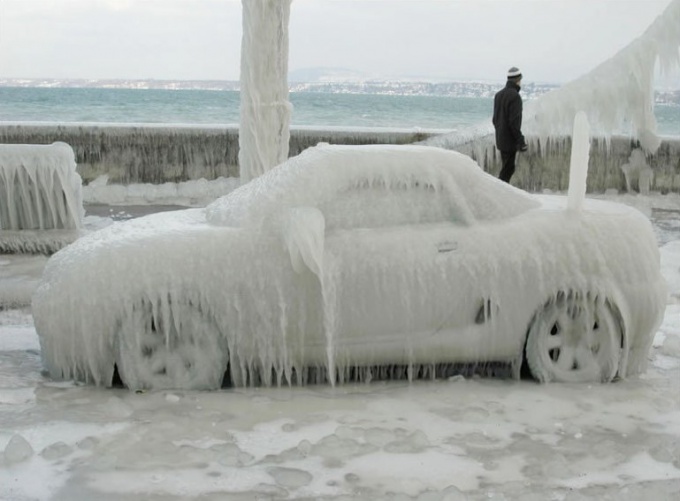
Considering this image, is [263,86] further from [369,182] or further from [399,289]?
[399,289]

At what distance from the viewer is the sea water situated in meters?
53.9

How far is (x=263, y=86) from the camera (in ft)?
32.2

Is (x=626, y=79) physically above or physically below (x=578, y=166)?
above

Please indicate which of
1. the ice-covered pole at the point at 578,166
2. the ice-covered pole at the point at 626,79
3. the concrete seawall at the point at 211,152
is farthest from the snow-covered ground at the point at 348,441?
the concrete seawall at the point at 211,152

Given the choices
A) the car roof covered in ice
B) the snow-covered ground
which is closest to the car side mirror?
the car roof covered in ice

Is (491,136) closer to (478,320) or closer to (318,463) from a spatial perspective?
(478,320)

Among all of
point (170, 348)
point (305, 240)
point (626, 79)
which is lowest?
point (170, 348)

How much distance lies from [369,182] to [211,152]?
35.9 ft

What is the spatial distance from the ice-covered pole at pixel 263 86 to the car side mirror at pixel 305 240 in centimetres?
500

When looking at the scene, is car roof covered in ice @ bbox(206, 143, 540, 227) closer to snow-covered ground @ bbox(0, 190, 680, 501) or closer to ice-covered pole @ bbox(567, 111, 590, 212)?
ice-covered pole @ bbox(567, 111, 590, 212)

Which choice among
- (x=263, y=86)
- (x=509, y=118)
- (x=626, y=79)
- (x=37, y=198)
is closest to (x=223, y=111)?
(x=509, y=118)

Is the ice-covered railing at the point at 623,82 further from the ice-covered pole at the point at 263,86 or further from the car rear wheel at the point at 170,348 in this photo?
the car rear wheel at the point at 170,348

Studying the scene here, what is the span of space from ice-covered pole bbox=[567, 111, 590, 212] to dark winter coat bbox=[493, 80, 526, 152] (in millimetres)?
5346

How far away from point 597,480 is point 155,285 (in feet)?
8.73
